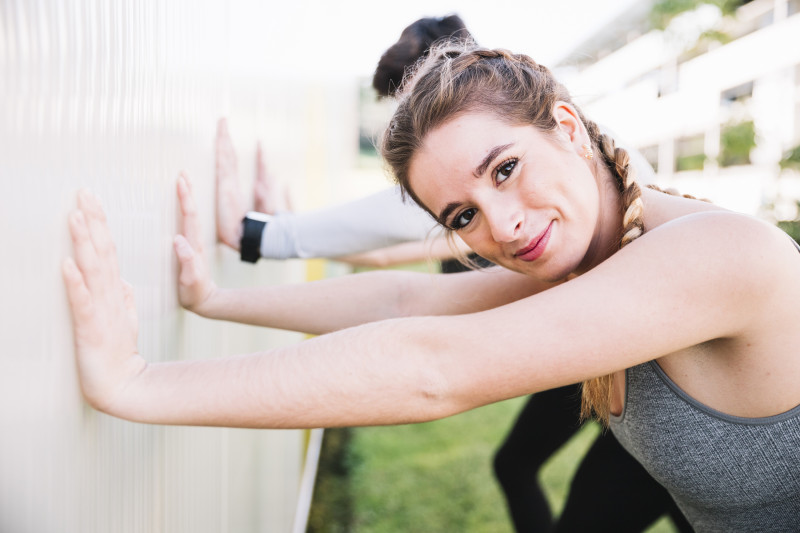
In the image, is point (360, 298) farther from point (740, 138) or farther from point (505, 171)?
point (740, 138)

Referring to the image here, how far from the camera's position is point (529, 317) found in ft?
3.82

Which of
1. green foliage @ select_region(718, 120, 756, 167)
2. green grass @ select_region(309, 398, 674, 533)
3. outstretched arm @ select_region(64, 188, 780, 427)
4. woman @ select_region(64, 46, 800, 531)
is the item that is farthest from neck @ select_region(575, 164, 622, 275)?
green foliage @ select_region(718, 120, 756, 167)

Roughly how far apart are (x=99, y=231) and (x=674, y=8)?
6757mm

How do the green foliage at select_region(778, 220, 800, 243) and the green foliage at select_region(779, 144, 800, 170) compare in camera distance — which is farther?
the green foliage at select_region(779, 144, 800, 170)

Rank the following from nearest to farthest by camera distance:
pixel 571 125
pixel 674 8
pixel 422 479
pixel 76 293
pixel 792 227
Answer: pixel 76 293
pixel 571 125
pixel 792 227
pixel 422 479
pixel 674 8

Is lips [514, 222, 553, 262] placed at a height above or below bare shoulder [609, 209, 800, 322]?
below

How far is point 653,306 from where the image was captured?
115cm

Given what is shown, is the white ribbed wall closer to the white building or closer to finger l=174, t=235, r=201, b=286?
finger l=174, t=235, r=201, b=286

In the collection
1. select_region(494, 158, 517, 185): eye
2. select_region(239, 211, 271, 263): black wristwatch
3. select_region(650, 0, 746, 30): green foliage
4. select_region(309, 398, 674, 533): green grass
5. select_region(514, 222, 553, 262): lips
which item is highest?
select_region(650, 0, 746, 30): green foliage

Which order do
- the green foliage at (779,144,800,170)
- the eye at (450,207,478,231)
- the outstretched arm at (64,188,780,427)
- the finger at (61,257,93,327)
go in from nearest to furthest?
the finger at (61,257,93,327) → the outstretched arm at (64,188,780,427) → the eye at (450,207,478,231) → the green foliage at (779,144,800,170)

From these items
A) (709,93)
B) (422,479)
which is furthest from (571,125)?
(709,93)

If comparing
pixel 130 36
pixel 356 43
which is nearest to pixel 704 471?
pixel 130 36

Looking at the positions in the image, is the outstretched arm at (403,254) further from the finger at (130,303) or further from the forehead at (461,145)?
the finger at (130,303)

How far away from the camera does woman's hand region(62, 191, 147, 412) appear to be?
3.31 ft
